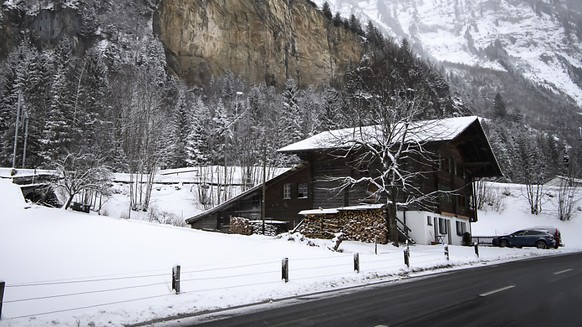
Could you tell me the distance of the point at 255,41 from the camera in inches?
4309

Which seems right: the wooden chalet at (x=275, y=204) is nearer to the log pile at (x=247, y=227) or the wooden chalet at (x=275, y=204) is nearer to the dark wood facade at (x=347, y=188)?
the dark wood facade at (x=347, y=188)

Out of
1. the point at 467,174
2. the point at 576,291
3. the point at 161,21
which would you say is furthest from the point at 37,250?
the point at 161,21

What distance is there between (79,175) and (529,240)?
35.8 m

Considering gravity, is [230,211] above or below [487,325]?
Result: above


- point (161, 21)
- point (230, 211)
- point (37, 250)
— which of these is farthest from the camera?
point (161, 21)

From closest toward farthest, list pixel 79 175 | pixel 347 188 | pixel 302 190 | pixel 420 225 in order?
pixel 79 175 → pixel 420 225 → pixel 347 188 → pixel 302 190

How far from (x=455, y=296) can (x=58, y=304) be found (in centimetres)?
966

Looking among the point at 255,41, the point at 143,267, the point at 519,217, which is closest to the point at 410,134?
the point at 143,267

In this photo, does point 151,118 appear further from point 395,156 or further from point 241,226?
point 395,156

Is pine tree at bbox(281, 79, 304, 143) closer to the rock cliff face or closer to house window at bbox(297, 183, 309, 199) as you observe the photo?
house window at bbox(297, 183, 309, 199)

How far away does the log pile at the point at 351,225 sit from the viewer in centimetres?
2838

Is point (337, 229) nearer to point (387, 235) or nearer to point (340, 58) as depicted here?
point (387, 235)

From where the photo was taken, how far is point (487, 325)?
756 cm

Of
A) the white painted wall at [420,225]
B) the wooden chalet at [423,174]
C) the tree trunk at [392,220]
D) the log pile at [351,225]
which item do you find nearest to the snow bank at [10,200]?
the log pile at [351,225]
